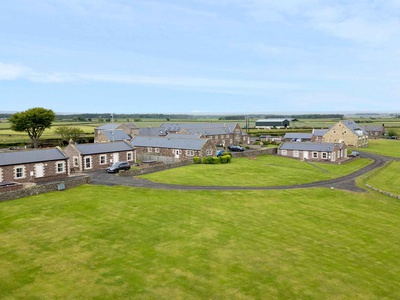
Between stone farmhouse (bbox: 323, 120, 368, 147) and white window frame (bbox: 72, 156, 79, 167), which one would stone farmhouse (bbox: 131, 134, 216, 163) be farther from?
stone farmhouse (bbox: 323, 120, 368, 147)

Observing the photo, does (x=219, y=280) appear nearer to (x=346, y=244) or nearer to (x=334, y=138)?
(x=346, y=244)

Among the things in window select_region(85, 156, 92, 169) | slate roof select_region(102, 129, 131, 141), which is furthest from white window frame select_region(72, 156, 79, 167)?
slate roof select_region(102, 129, 131, 141)

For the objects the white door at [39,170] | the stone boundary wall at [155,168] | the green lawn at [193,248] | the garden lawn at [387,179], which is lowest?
the garden lawn at [387,179]

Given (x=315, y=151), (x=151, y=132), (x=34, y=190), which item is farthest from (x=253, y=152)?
(x=34, y=190)

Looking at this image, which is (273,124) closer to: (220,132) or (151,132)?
(220,132)

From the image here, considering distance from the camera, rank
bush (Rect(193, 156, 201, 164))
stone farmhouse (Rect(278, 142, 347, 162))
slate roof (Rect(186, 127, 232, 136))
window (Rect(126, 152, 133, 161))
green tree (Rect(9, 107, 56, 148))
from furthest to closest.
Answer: slate roof (Rect(186, 127, 232, 136)), green tree (Rect(9, 107, 56, 148)), stone farmhouse (Rect(278, 142, 347, 162)), bush (Rect(193, 156, 201, 164)), window (Rect(126, 152, 133, 161))

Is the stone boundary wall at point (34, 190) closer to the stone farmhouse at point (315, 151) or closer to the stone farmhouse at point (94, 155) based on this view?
the stone farmhouse at point (94, 155)

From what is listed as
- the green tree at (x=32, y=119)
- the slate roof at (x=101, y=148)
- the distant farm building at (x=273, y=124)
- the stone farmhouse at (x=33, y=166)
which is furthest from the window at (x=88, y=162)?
the distant farm building at (x=273, y=124)
